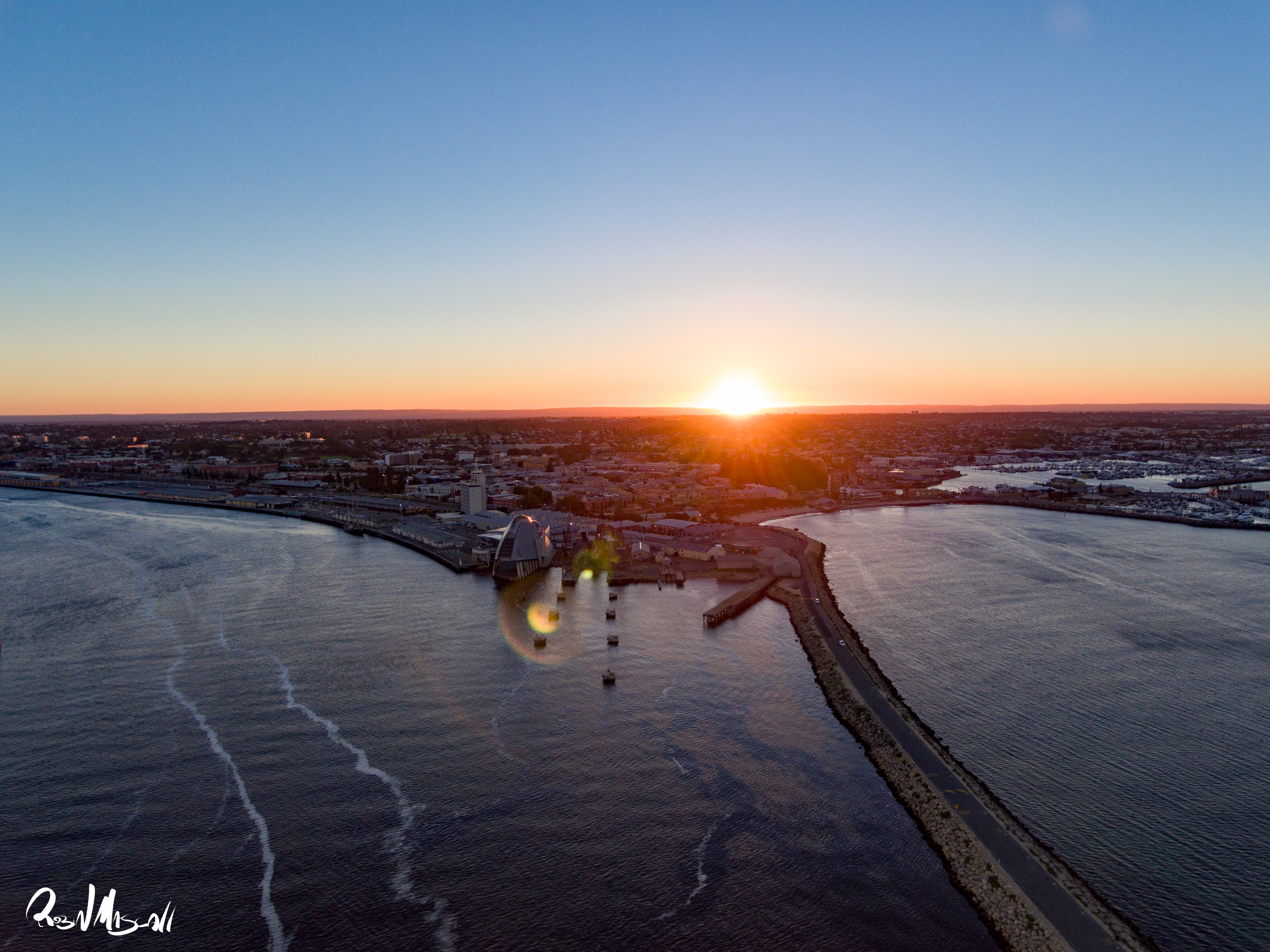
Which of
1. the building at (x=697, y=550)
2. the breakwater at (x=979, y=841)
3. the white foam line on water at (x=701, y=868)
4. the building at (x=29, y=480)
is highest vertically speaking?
the building at (x=29, y=480)

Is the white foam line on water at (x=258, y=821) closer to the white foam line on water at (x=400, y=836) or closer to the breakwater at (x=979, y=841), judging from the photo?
the white foam line on water at (x=400, y=836)

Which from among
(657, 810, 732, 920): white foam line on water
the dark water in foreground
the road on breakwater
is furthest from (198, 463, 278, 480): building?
(657, 810, 732, 920): white foam line on water

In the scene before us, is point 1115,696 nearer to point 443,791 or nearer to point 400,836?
point 443,791

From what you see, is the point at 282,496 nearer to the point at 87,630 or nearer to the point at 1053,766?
the point at 87,630

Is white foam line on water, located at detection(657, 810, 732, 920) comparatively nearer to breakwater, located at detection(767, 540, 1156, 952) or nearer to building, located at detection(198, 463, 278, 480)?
breakwater, located at detection(767, 540, 1156, 952)

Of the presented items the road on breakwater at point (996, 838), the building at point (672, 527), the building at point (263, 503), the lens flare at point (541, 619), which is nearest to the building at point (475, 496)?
the building at point (672, 527)

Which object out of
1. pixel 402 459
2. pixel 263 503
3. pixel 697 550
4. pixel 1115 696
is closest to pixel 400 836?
pixel 1115 696
